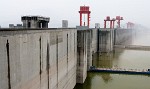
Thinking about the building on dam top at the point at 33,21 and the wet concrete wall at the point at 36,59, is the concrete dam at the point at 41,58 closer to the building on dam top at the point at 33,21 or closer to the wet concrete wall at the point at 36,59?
the wet concrete wall at the point at 36,59

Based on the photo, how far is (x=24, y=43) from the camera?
14922mm

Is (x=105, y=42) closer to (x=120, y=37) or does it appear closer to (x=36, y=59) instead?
(x=120, y=37)

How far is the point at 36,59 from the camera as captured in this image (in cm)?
1703


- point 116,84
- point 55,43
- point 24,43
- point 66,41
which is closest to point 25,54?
point 24,43

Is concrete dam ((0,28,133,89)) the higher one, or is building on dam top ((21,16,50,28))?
building on dam top ((21,16,50,28))

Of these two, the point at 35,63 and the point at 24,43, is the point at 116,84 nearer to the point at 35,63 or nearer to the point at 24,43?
the point at 35,63

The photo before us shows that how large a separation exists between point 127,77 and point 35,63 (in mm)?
23637

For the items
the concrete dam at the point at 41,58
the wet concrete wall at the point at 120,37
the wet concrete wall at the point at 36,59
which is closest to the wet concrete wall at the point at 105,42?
the wet concrete wall at the point at 120,37

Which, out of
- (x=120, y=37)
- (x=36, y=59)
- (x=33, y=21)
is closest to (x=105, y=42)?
(x=33, y=21)

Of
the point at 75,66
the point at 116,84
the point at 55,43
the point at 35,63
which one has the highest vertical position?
the point at 55,43

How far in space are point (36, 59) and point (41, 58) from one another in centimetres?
110

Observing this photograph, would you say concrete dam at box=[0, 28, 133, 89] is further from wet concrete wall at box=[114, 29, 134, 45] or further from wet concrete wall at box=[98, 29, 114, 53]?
wet concrete wall at box=[114, 29, 134, 45]

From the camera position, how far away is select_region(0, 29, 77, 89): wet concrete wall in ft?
41.2

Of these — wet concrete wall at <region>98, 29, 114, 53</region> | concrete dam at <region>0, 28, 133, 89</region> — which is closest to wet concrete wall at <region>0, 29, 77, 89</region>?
concrete dam at <region>0, 28, 133, 89</region>
